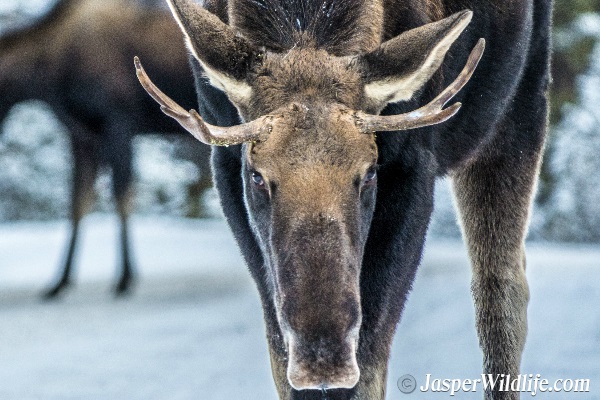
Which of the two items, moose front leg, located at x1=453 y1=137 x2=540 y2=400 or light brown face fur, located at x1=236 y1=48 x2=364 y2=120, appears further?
moose front leg, located at x1=453 y1=137 x2=540 y2=400

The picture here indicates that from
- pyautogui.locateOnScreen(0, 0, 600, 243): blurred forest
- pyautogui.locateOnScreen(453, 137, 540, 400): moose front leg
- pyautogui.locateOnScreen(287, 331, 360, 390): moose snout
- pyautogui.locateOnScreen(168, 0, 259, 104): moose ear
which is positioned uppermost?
pyautogui.locateOnScreen(168, 0, 259, 104): moose ear

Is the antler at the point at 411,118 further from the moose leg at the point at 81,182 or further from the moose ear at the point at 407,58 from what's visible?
the moose leg at the point at 81,182

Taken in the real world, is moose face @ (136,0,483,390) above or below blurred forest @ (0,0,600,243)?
above

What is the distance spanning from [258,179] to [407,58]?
48 cm

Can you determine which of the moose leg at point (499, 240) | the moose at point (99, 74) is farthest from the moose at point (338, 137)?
the moose at point (99, 74)

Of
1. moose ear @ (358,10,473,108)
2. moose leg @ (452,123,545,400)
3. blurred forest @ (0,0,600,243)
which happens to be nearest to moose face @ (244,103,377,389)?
moose ear @ (358,10,473,108)

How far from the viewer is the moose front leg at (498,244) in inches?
160

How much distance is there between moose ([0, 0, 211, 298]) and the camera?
803 cm

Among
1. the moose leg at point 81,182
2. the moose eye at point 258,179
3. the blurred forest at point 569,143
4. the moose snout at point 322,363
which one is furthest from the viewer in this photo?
the blurred forest at point 569,143

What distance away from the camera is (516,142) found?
4.03 m

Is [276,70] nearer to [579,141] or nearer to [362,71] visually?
[362,71]

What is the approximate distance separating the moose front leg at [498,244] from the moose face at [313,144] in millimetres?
1322

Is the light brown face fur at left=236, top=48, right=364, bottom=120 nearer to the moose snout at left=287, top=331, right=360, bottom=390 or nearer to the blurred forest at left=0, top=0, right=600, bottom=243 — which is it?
the moose snout at left=287, top=331, right=360, bottom=390

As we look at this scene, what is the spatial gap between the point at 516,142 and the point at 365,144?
1530mm
